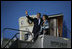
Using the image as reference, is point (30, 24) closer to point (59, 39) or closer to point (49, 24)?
point (49, 24)

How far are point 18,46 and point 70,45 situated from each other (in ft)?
5.86

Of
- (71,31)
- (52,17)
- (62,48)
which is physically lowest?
(62,48)

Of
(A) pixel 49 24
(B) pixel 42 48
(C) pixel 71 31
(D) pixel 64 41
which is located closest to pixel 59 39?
(D) pixel 64 41

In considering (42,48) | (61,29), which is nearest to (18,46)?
(42,48)

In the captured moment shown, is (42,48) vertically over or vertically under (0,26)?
under

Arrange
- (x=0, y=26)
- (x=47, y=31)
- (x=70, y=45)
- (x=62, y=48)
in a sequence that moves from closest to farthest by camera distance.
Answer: (x=62, y=48), (x=70, y=45), (x=47, y=31), (x=0, y=26)

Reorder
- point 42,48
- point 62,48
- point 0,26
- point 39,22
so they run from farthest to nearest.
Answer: point 0,26 < point 39,22 < point 62,48 < point 42,48

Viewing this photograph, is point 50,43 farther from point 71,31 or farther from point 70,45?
point 71,31

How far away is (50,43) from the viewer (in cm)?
442

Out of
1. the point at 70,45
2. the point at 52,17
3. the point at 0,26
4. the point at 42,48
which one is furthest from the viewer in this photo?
the point at 0,26

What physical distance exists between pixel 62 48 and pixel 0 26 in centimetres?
418

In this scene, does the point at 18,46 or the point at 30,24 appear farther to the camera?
the point at 30,24

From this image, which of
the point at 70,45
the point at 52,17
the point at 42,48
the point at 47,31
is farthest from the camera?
the point at 52,17

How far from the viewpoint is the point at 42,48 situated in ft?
13.9
